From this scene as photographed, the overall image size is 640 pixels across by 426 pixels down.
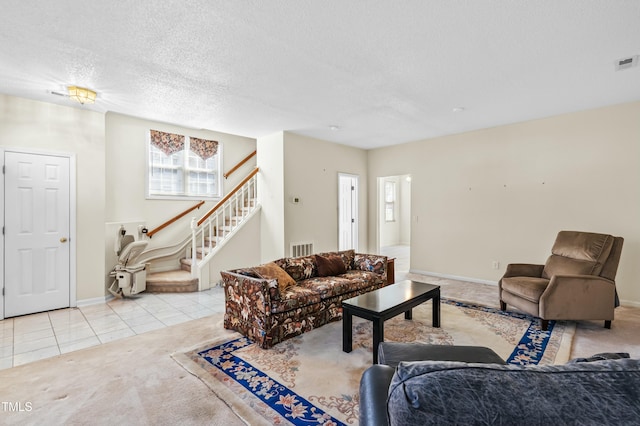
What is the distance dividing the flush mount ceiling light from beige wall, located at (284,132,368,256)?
2898 millimetres

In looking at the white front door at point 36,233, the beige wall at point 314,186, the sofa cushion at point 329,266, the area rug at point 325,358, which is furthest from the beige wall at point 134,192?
the area rug at point 325,358

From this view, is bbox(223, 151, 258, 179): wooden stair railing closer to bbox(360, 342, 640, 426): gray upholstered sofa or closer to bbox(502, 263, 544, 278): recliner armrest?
bbox(502, 263, 544, 278): recliner armrest

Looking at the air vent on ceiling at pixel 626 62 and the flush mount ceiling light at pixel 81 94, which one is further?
the flush mount ceiling light at pixel 81 94

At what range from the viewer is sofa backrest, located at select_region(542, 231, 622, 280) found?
3.52m

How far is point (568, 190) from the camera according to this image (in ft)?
15.3

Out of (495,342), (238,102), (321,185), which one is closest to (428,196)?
(321,185)

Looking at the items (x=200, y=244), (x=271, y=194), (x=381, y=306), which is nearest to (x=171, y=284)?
(x=200, y=244)

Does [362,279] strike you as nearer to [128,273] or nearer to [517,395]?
[517,395]

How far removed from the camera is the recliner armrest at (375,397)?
3.07 feet

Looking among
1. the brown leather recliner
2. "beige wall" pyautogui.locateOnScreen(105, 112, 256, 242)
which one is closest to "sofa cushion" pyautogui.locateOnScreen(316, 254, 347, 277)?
the brown leather recliner

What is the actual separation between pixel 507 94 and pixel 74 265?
623cm

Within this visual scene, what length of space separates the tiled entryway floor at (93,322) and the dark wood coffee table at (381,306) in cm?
204

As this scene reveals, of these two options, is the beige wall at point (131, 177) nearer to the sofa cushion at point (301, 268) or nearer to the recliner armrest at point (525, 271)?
the sofa cushion at point (301, 268)

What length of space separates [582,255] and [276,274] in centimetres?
370
